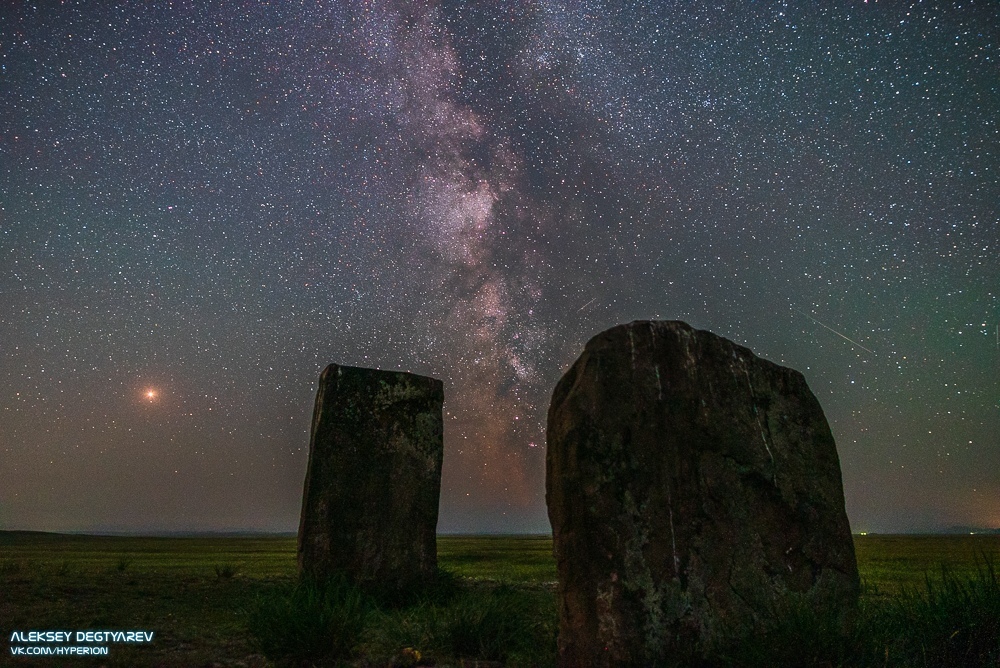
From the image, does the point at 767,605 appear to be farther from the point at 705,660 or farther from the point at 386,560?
the point at 386,560

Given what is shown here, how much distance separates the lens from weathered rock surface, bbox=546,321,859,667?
4.35 metres

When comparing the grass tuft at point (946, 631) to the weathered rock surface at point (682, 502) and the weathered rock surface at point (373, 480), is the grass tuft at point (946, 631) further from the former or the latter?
the weathered rock surface at point (373, 480)

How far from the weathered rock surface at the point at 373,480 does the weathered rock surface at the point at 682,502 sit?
4323mm

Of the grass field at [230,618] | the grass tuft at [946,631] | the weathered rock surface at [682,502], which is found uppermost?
the weathered rock surface at [682,502]

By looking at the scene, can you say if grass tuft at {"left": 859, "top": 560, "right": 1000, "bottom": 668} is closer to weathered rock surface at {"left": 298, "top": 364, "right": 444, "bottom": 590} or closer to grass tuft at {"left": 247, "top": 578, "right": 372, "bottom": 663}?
grass tuft at {"left": 247, "top": 578, "right": 372, "bottom": 663}

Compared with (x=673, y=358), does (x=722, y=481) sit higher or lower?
lower

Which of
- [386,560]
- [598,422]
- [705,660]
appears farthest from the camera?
[386,560]

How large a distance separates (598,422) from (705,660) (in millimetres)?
1718

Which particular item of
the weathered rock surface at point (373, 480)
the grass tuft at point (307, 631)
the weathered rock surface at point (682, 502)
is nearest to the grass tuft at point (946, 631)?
the weathered rock surface at point (682, 502)

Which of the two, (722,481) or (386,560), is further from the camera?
(386,560)

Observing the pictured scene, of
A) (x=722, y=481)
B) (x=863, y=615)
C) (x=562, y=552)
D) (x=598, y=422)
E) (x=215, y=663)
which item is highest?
(x=598, y=422)

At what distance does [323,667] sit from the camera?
4582 millimetres

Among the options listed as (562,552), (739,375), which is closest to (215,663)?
(562,552)

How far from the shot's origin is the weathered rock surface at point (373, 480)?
8219mm
